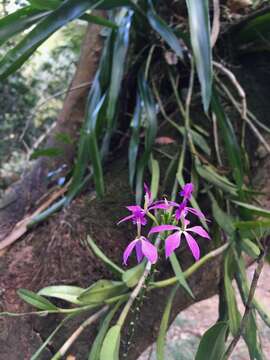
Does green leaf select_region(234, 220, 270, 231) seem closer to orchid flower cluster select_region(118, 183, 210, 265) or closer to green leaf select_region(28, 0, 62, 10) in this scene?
orchid flower cluster select_region(118, 183, 210, 265)

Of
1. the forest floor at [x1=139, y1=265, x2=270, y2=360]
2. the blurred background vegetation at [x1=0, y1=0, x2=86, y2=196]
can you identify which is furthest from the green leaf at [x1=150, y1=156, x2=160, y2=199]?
the blurred background vegetation at [x1=0, y1=0, x2=86, y2=196]

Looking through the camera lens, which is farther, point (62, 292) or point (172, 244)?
point (62, 292)

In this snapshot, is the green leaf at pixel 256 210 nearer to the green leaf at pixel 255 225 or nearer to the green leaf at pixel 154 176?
the green leaf at pixel 255 225

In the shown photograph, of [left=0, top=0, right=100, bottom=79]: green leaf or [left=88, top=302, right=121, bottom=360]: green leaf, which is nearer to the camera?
[left=88, top=302, right=121, bottom=360]: green leaf

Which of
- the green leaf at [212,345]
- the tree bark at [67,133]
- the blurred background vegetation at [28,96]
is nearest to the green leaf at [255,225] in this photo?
the green leaf at [212,345]

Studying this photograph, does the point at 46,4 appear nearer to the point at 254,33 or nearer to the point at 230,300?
the point at 254,33

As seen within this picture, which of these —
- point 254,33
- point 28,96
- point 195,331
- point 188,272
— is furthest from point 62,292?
point 28,96

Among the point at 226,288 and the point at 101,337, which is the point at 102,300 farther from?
the point at 226,288
